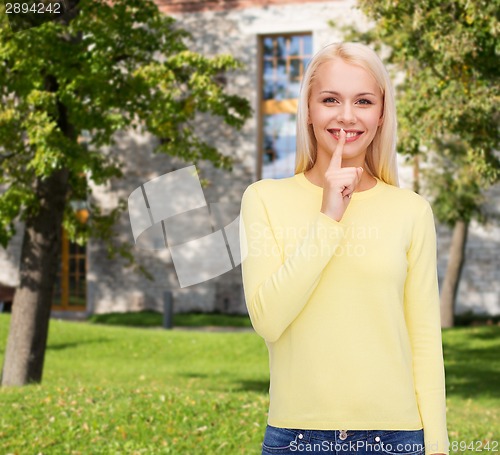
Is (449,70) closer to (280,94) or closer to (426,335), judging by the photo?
(426,335)

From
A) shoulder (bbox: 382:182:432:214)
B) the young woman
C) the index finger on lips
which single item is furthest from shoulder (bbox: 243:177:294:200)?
Result: shoulder (bbox: 382:182:432:214)

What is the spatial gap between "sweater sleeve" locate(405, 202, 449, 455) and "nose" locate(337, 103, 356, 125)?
13.8 inches

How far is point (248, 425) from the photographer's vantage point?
25.6 feet

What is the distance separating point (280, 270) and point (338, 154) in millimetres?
369

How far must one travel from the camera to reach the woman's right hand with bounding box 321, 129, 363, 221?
2.13 m

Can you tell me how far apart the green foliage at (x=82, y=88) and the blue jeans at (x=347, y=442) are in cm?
819

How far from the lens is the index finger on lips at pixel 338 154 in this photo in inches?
86.1

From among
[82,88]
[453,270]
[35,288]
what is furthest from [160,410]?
[453,270]

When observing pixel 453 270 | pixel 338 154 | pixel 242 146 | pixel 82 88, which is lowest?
pixel 453 270

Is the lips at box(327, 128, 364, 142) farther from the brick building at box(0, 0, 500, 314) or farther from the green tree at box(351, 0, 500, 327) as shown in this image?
the brick building at box(0, 0, 500, 314)

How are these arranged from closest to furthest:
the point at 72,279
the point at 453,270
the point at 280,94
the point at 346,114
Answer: the point at 346,114 → the point at 453,270 → the point at 280,94 → the point at 72,279

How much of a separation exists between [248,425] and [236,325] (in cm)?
1705

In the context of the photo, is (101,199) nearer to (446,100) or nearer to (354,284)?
(446,100)

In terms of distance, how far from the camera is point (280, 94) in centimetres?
2716
